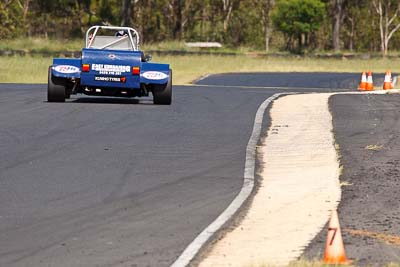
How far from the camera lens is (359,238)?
9477 mm

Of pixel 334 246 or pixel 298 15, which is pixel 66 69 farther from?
pixel 298 15

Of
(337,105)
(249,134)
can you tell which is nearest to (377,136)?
(249,134)

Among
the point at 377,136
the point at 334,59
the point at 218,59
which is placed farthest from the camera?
the point at 334,59

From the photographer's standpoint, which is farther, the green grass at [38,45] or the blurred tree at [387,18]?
the blurred tree at [387,18]

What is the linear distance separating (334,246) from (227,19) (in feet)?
258

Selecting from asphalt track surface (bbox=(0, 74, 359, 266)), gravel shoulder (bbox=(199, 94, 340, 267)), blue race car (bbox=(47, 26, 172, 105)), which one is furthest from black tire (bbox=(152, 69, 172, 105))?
gravel shoulder (bbox=(199, 94, 340, 267))

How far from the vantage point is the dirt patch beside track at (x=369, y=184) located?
9.09 metres

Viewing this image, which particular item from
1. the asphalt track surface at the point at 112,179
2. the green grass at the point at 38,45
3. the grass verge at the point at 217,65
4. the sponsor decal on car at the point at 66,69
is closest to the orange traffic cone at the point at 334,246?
the asphalt track surface at the point at 112,179

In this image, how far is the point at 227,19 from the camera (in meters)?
86.2

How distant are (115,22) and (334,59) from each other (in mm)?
29358

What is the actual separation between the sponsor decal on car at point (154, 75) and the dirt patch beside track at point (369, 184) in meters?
3.40

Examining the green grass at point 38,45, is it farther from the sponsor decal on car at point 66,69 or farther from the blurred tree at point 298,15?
the sponsor decal on car at point 66,69

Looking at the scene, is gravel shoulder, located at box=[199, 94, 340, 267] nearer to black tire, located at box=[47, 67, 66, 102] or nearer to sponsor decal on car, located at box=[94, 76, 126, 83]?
sponsor decal on car, located at box=[94, 76, 126, 83]

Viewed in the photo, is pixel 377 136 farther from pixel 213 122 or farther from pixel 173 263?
pixel 173 263
